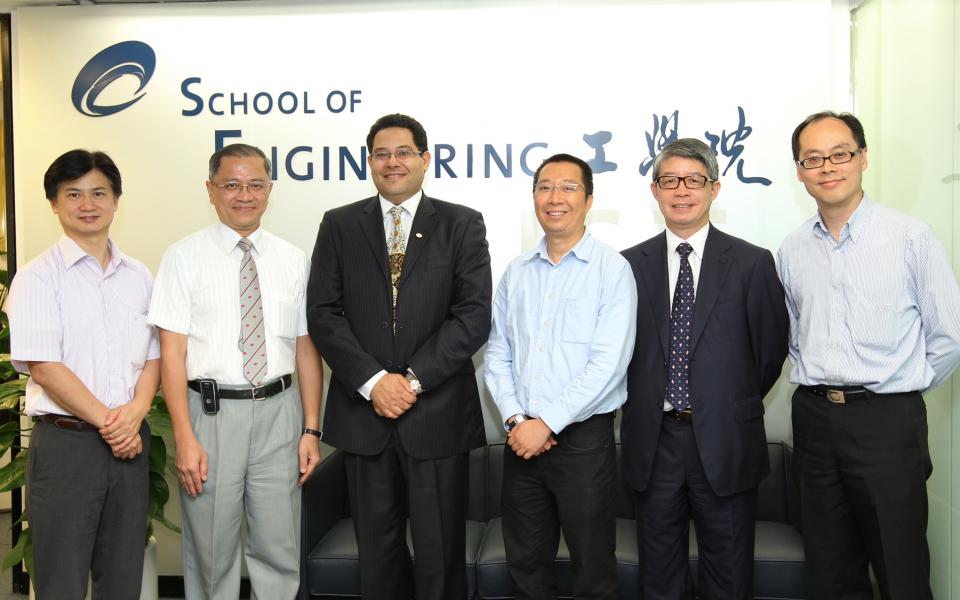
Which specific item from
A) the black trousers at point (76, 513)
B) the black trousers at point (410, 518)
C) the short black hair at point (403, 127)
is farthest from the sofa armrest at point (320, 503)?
the short black hair at point (403, 127)

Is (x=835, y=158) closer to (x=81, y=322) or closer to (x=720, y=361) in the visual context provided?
(x=720, y=361)

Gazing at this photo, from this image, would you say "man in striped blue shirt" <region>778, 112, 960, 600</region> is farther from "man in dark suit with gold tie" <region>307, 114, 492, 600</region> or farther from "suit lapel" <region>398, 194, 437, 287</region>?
"suit lapel" <region>398, 194, 437, 287</region>

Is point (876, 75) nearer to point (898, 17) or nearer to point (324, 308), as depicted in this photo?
point (898, 17)

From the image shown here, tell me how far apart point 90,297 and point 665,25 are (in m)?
2.99

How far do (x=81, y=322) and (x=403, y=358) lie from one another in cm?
115

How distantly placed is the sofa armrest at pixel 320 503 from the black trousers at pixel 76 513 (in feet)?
2.29

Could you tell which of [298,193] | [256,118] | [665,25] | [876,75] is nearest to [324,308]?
[298,193]

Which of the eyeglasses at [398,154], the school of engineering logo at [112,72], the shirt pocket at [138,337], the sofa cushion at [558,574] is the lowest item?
the sofa cushion at [558,574]

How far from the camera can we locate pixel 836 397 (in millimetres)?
2617

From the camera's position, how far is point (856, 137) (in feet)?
8.87

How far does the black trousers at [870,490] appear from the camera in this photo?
2549 mm

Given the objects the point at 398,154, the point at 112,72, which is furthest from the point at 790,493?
the point at 112,72

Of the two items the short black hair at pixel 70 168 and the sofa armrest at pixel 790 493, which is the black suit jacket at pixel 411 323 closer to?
the short black hair at pixel 70 168

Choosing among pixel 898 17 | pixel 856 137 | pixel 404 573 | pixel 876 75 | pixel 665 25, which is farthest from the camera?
pixel 665 25
